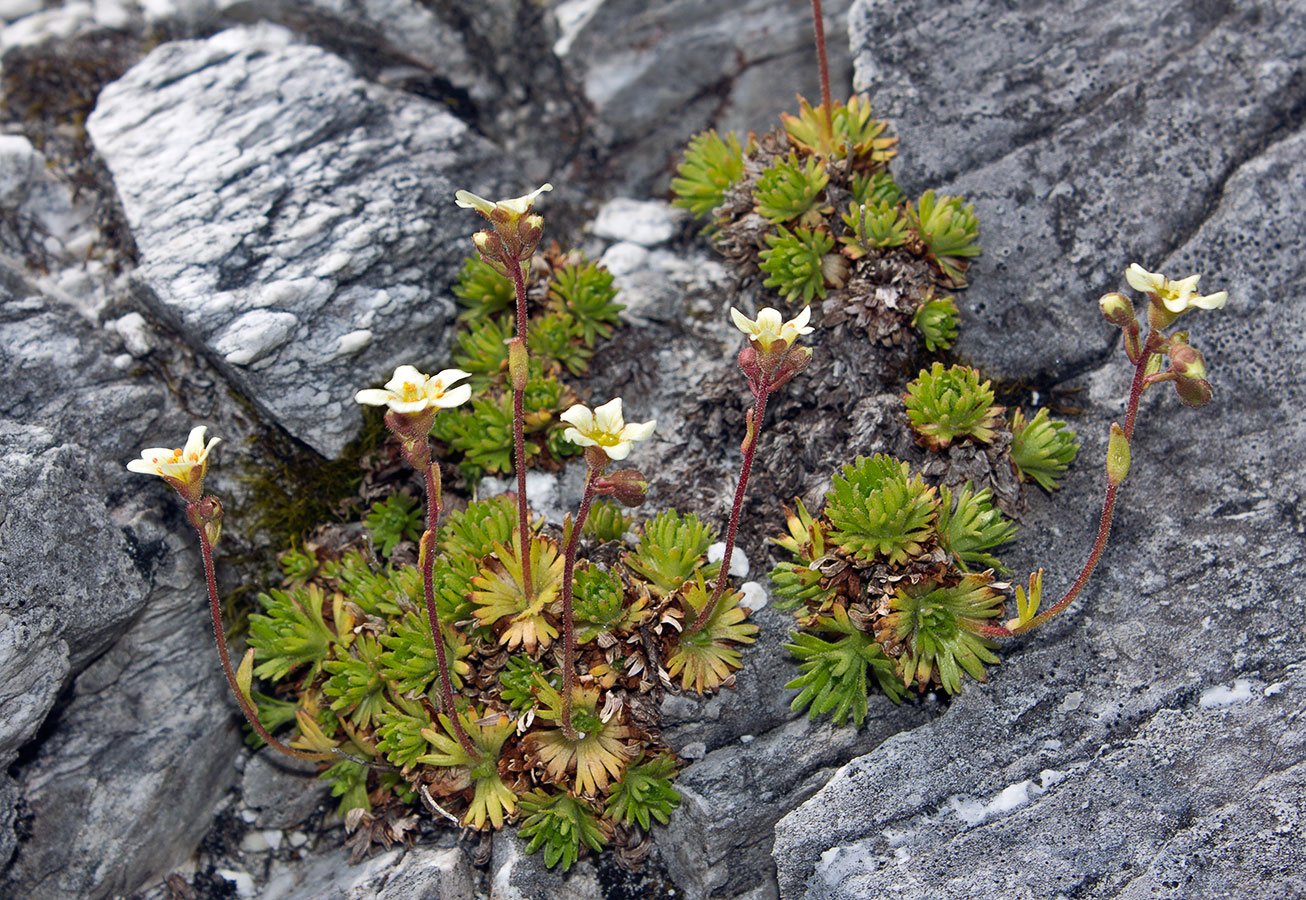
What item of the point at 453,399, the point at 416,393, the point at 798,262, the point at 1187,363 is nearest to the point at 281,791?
the point at 416,393

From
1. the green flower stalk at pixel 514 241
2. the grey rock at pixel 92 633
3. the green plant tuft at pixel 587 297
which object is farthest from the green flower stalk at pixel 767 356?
the grey rock at pixel 92 633

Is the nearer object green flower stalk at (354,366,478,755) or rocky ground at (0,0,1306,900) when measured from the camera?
green flower stalk at (354,366,478,755)

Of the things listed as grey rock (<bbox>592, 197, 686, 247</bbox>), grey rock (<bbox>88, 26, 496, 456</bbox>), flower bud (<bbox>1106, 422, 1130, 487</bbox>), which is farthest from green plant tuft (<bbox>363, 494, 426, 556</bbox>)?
flower bud (<bbox>1106, 422, 1130, 487</bbox>)

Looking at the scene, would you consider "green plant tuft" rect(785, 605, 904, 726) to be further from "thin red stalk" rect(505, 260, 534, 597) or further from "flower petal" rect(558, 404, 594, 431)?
"flower petal" rect(558, 404, 594, 431)

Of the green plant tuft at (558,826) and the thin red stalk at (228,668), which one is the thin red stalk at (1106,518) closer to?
the green plant tuft at (558,826)

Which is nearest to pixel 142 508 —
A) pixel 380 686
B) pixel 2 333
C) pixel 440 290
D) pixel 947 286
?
pixel 2 333
